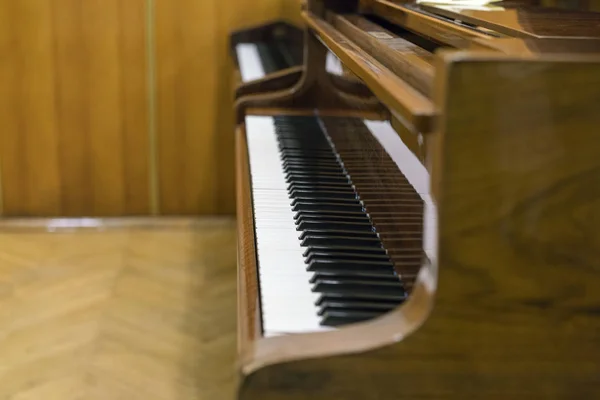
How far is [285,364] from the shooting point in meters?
0.78

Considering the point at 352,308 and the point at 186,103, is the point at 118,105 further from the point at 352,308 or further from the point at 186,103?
the point at 352,308

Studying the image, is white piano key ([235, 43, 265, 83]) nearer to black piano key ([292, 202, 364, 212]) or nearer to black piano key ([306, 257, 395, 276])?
black piano key ([292, 202, 364, 212])

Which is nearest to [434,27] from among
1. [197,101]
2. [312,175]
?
[312,175]

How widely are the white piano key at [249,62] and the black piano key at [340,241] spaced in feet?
3.78

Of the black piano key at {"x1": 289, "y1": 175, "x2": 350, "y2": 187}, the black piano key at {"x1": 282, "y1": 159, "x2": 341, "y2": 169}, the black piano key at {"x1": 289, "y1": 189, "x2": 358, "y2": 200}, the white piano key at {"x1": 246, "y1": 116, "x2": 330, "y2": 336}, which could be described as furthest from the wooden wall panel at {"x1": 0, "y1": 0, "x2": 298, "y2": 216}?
the black piano key at {"x1": 289, "y1": 189, "x2": 358, "y2": 200}

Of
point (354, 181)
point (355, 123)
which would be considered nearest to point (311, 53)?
point (355, 123)

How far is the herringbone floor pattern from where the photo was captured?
2.07 metres

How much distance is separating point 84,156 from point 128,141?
0.20 m

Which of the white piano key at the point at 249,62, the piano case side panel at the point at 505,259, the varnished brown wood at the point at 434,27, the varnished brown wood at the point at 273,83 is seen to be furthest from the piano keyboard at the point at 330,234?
the white piano key at the point at 249,62

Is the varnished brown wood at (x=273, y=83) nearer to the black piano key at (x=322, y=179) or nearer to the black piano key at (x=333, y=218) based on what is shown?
the black piano key at (x=322, y=179)

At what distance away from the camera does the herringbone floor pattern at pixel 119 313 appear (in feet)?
6.80

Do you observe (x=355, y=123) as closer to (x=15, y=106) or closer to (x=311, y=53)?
(x=311, y=53)

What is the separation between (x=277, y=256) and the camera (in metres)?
1.12

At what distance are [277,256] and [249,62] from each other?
1.67 metres
